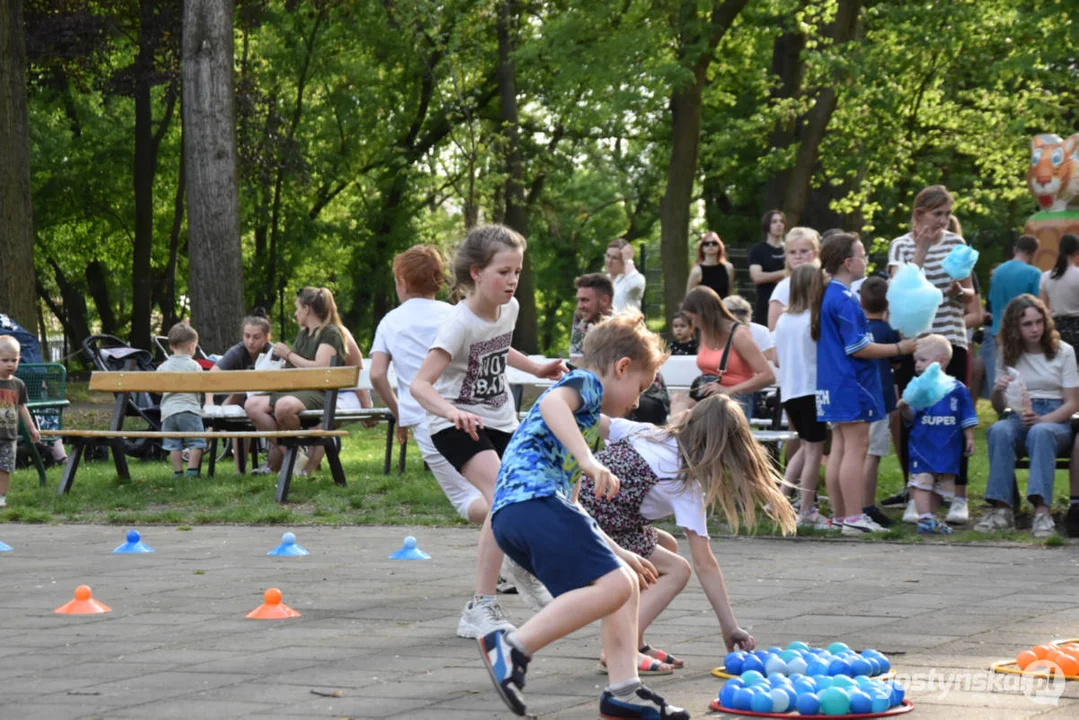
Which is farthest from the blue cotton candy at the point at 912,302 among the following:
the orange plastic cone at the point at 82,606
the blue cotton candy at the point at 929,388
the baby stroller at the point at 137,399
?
the baby stroller at the point at 137,399

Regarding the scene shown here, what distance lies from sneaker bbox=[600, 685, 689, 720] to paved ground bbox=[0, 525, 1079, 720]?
23 centimetres

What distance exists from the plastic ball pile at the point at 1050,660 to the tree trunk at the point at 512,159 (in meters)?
24.2

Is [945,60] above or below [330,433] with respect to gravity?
above

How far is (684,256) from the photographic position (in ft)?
89.1

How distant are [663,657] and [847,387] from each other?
15.9ft

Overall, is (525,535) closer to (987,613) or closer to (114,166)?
(987,613)

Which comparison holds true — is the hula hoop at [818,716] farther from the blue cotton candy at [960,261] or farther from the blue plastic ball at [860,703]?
the blue cotton candy at [960,261]

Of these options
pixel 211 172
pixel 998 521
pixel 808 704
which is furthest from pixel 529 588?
pixel 211 172

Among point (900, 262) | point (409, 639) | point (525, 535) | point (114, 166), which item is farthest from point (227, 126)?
point (114, 166)

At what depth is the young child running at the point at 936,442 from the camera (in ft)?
34.2

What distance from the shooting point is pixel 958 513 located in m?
10.5

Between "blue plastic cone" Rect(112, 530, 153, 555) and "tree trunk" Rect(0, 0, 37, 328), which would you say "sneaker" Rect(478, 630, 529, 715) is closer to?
"blue plastic cone" Rect(112, 530, 153, 555)

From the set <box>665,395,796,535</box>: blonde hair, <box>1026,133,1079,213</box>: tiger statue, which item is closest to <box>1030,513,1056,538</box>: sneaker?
<box>665,395,796,535</box>: blonde hair

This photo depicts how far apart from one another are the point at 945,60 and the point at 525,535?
21913mm
